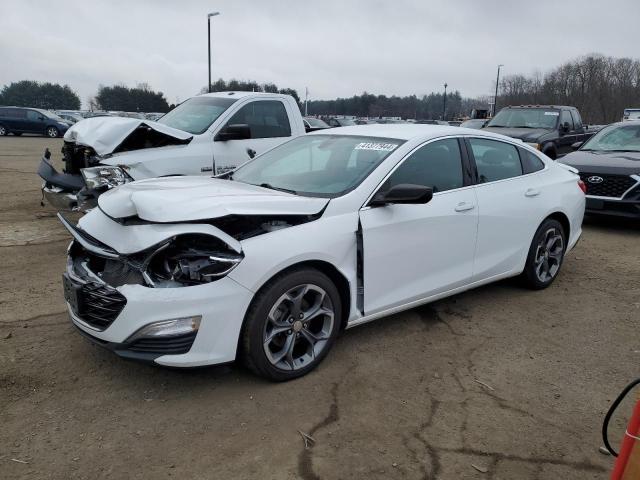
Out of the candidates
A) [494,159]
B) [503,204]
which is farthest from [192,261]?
[494,159]

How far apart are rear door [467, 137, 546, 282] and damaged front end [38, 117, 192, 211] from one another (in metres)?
3.82

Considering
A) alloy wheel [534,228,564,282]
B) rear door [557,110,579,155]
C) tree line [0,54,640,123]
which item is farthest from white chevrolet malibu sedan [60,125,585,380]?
tree line [0,54,640,123]

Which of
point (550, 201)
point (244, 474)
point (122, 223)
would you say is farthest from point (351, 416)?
point (550, 201)

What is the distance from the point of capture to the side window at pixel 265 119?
7.48 m

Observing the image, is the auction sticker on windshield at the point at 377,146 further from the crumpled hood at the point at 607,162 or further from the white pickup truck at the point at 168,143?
the crumpled hood at the point at 607,162

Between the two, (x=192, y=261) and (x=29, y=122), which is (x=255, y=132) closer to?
(x=192, y=261)

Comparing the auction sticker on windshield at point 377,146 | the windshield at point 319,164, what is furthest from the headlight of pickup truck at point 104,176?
the auction sticker on windshield at point 377,146

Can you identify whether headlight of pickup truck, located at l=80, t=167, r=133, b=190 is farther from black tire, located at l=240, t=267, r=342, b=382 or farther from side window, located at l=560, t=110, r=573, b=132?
side window, located at l=560, t=110, r=573, b=132

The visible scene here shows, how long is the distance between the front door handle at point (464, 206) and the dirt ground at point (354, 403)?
0.97 m

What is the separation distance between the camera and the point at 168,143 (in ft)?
22.1

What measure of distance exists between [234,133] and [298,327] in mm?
4012

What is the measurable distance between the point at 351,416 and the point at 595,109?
73.1 m

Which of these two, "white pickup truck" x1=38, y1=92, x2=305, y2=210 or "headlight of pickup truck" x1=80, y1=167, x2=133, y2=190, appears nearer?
"headlight of pickup truck" x1=80, y1=167, x2=133, y2=190

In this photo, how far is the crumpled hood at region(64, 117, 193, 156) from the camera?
6.36m
